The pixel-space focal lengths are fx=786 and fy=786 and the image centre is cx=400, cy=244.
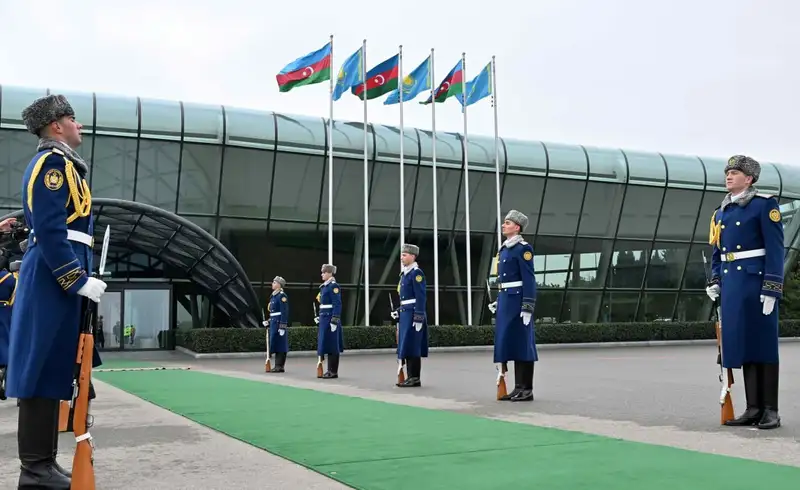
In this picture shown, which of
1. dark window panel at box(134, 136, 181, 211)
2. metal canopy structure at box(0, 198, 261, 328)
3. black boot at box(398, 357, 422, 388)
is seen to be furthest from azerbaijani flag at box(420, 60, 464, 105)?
black boot at box(398, 357, 422, 388)

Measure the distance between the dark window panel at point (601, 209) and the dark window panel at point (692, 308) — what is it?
15.4 ft

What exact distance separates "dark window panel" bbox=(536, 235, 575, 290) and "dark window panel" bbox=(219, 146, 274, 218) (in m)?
10.8

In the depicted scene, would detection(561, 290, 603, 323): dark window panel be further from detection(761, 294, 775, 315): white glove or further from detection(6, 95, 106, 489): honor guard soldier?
detection(6, 95, 106, 489): honor guard soldier

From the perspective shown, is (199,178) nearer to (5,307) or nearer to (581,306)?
(581,306)

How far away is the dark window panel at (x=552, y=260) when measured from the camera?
Answer: 100 ft

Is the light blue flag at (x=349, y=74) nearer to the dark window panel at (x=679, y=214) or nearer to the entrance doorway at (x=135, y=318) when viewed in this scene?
the entrance doorway at (x=135, y=318)

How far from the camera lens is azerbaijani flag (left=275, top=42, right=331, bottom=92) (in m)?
24.1

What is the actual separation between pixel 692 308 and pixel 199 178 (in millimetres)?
21174

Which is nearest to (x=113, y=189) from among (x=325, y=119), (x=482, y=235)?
(x=325, y=119)

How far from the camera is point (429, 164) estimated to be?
28.8 metres

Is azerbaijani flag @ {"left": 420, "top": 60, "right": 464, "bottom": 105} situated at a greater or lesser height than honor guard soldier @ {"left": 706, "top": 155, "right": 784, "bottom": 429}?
greater

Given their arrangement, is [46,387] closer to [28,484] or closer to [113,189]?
[28,484]

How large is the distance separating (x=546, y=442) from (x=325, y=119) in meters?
23.3

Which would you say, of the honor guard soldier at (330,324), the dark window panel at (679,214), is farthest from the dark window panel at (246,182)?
the dark window panel at (679,214)
